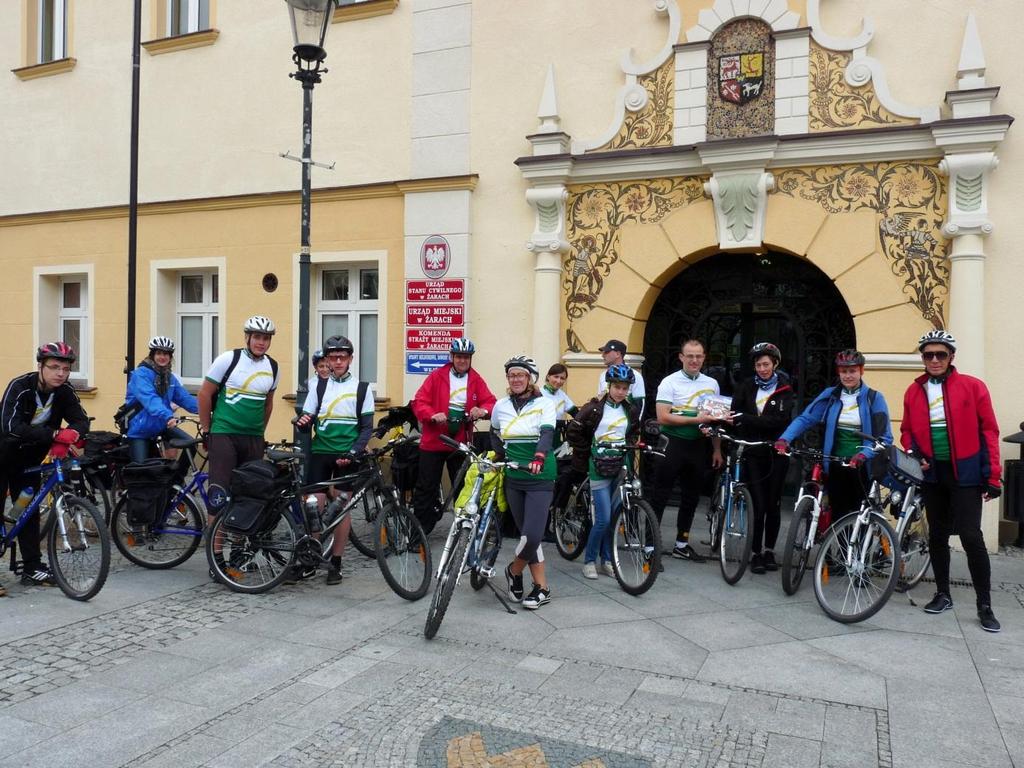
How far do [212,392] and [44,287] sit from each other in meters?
7.13

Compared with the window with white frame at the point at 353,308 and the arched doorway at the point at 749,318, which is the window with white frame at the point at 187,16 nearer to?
the window with white frame at the point at 353,308

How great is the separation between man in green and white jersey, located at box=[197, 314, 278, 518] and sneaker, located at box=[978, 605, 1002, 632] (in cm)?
511

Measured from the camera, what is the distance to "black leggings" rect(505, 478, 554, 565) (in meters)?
5.77

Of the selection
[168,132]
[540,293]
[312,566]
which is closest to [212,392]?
[312,566]

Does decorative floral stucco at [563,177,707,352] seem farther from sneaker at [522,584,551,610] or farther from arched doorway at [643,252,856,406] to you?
sneaker at [522,584,551,610]

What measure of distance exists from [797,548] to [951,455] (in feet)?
4.07

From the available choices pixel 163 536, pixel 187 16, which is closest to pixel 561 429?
pixel 163 536

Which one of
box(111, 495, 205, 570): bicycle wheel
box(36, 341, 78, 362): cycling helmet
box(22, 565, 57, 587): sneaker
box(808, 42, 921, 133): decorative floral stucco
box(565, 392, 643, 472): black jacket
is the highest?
box(808, 42, 921, 133): decorative floral stucco

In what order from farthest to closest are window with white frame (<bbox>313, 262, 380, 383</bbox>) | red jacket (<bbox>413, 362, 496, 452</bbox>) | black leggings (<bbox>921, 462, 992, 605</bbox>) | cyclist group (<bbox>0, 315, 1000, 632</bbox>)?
window with white frame (<bbox>313, 262, 380, 383</bbox>) < red jacket (<bbox>413, 362, 496, 452</bbox>) < cyclist group (<bbox>0, 315, 1000, 632</bbox>) < black leggings (<bbox>921, 462, 992, 605</bbox>)

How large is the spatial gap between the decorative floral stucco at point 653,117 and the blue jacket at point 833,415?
3358mm

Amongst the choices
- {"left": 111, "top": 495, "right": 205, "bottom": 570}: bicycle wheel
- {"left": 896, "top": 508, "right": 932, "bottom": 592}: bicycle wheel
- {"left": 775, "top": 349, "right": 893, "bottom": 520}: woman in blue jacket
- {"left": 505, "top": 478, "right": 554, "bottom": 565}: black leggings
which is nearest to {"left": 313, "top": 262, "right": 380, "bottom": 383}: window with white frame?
{"left": 111, "top": 495, "right": 205, "bottom": 570}: bicycle wheel

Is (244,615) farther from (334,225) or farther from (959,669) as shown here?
(334,225)

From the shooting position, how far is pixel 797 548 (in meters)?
6.39

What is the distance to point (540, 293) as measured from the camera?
922cm
